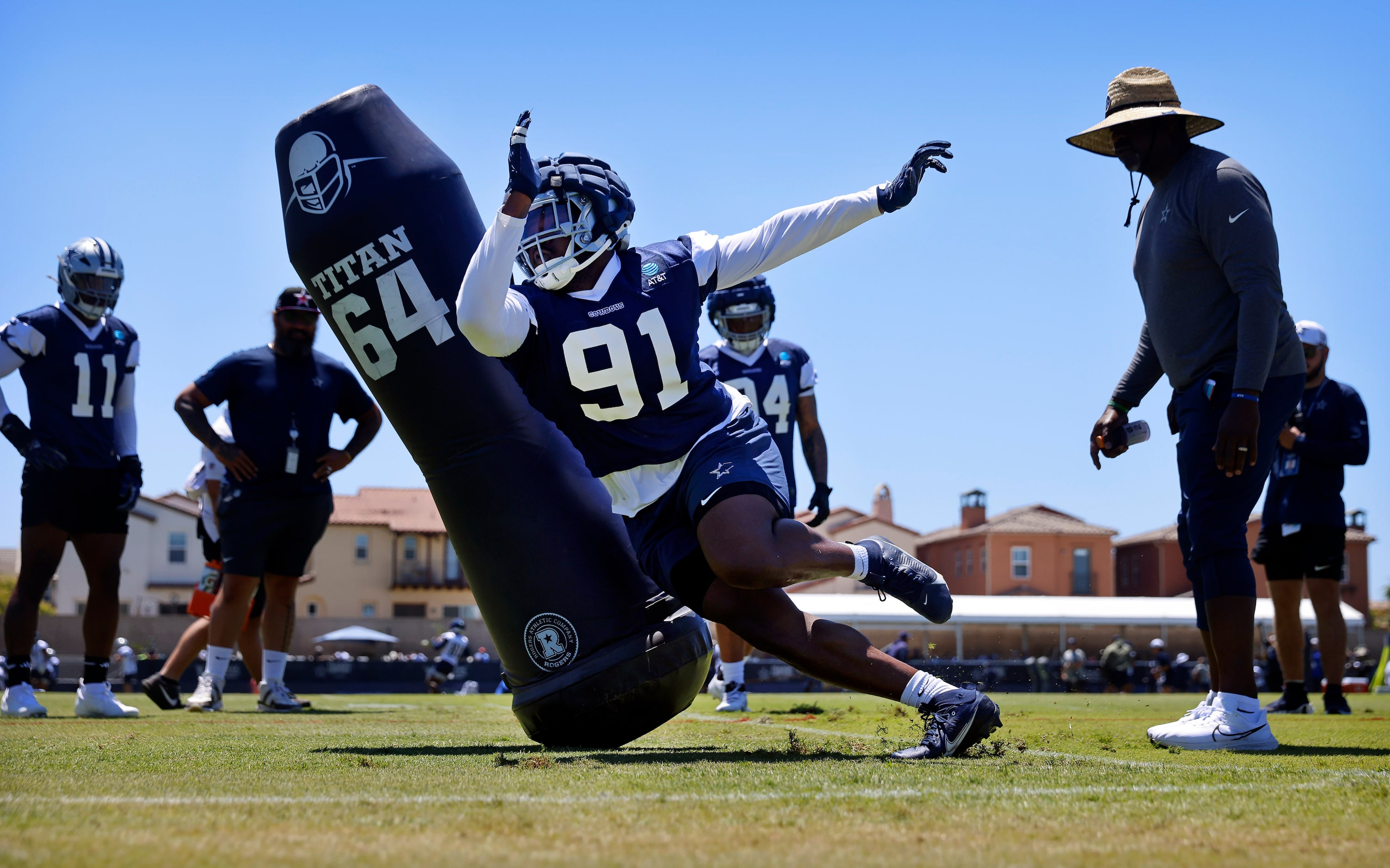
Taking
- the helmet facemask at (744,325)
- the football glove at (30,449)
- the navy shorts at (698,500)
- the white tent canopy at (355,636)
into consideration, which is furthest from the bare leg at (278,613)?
the white tent canopy at (355,636)

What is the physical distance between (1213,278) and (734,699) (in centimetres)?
398

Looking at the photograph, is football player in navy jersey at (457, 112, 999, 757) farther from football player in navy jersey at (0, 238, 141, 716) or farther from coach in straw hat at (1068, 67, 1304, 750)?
football player in navy jersey at (0, 238, 141, 716)

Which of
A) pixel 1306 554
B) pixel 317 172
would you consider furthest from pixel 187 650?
pixel 1306 554

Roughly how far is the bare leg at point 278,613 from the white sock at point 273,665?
0.03m

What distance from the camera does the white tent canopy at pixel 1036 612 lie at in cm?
3247

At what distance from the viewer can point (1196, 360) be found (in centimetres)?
426

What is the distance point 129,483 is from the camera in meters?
6.96

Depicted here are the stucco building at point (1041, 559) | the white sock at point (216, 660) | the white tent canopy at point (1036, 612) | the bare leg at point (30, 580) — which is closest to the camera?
the bare leg at point (30, 580)

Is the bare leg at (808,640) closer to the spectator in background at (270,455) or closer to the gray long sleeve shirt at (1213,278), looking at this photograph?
the gray long sleeve shirt at (1213,278)

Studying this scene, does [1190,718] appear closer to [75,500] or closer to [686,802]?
[686,802]

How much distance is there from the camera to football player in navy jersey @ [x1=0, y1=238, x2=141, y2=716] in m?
6.71

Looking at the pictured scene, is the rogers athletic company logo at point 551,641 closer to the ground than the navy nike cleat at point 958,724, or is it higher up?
higher up

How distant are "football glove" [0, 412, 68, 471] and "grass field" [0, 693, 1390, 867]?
247 cm

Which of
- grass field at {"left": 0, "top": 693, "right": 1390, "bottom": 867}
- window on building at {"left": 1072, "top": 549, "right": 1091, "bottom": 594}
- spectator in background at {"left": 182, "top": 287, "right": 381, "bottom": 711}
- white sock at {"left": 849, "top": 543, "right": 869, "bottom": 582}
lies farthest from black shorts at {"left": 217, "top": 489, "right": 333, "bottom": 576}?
window on building at {"left": 1072, "top": 549, "right": 1091, "bottom": 594}
